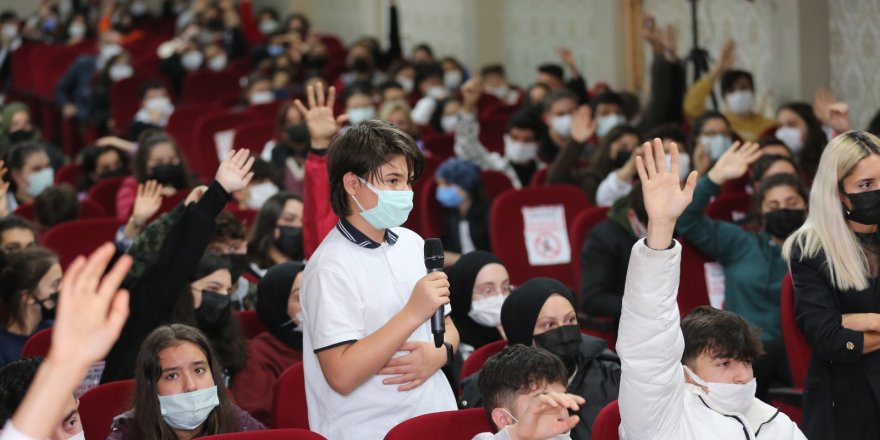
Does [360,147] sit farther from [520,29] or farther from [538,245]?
[520,29]

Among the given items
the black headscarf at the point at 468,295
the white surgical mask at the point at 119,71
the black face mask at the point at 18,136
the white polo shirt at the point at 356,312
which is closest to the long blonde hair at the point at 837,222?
the white polo shirt at the point at 356,312

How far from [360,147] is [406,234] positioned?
12.0 inches

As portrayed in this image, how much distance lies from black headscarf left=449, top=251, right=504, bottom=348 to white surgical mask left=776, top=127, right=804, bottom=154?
322 cm

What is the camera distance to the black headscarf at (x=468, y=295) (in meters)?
4.62

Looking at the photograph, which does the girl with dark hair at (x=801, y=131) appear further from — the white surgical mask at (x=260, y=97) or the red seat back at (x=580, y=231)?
the white surgical mask at (x=260, y=97)

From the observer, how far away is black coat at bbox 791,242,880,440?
361 cm

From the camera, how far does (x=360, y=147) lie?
3150 mm

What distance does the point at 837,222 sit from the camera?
143 inches

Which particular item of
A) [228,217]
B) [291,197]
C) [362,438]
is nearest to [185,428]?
[362,438]

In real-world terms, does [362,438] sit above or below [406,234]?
below

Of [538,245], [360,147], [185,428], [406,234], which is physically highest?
[360,147]

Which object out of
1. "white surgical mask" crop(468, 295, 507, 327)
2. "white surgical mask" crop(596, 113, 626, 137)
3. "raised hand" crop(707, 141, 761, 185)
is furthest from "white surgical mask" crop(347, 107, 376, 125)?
"white surgical mask" crop(468, 295, 507, 327)

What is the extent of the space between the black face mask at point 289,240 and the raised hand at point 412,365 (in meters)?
2.33

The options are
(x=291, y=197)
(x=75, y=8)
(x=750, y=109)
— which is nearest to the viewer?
(x=291, y=197)
